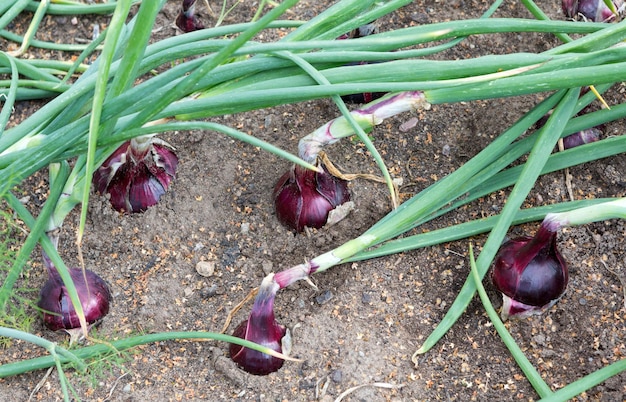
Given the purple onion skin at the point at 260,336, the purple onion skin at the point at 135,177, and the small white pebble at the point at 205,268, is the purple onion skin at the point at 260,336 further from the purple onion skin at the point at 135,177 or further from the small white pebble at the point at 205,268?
the purple onion skin at the point at 135,177

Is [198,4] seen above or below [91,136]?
below

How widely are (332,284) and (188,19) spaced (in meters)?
0.80

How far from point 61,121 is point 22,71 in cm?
36

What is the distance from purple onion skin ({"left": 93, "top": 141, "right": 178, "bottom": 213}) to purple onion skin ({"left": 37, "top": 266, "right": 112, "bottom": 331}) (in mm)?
190

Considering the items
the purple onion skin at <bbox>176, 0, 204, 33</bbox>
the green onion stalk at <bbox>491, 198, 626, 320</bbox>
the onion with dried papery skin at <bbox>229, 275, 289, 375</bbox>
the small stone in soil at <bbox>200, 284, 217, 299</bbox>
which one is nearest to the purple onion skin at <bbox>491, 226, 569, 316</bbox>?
the green onion stalk at <bbox>491, 198, 626, 320</bbox>

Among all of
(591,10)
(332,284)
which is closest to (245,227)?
(332,284)

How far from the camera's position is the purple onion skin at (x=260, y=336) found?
1.29 meters

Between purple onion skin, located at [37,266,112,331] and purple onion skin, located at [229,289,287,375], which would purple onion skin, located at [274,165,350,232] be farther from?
purple onion skin, located at [37,266,112,331]

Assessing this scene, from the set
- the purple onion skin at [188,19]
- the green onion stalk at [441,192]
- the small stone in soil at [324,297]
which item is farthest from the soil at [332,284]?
the purple onion skin at [188,19]

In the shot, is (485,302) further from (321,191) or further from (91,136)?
(91,136)

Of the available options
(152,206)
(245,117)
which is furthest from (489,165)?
(152,206)

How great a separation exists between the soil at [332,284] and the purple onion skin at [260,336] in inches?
1.4

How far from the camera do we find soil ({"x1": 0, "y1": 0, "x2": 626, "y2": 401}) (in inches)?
53.5

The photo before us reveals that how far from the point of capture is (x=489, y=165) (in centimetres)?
146
